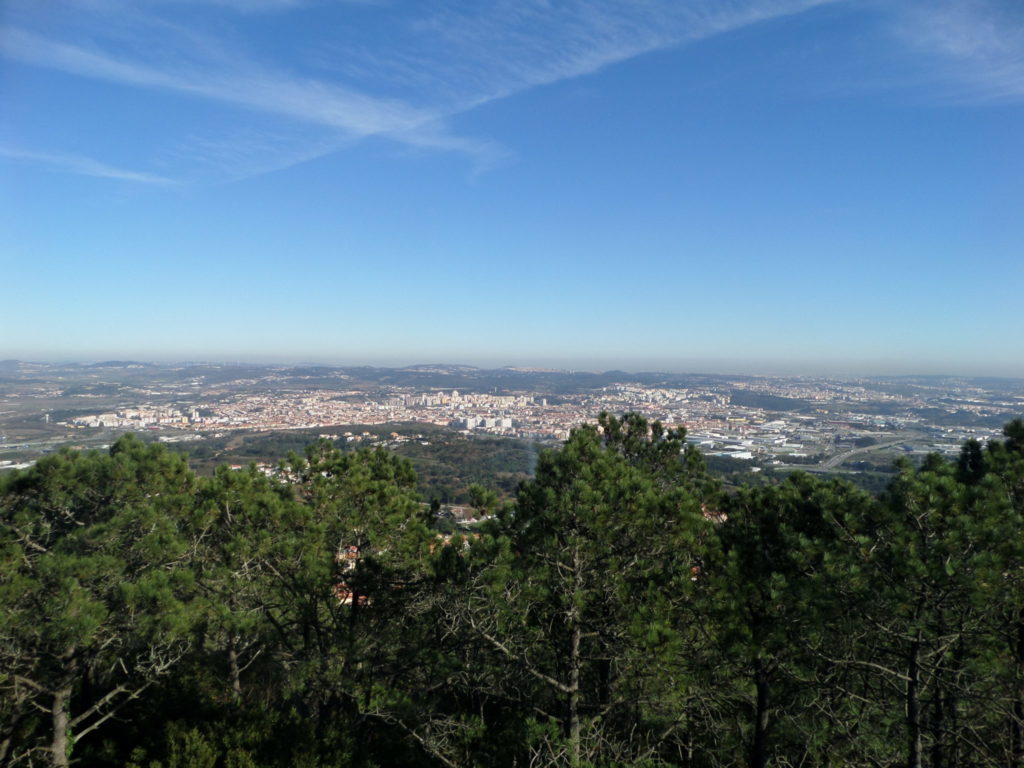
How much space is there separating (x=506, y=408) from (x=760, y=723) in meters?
74.1

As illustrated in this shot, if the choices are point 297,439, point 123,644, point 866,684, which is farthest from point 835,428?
point 123,644

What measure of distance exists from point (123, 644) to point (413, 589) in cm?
300

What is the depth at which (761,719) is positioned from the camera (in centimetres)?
489

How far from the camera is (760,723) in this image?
4871mm

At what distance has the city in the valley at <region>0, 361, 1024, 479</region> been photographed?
144 ft

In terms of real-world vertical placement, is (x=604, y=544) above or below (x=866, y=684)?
above

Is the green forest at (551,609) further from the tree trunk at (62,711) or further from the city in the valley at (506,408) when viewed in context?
the city in the valley at (506,408)

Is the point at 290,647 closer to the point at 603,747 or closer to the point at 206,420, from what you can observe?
the point at 603,747

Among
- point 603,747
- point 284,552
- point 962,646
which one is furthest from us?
point 284,552

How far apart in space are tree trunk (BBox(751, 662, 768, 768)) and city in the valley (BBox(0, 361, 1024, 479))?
81.0 feet

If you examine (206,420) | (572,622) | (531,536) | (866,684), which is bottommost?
(206,420)

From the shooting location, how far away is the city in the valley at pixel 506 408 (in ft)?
144

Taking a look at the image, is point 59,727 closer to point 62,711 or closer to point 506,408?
point 62,711

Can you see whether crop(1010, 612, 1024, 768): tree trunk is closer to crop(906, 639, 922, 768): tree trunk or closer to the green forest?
the green forest
